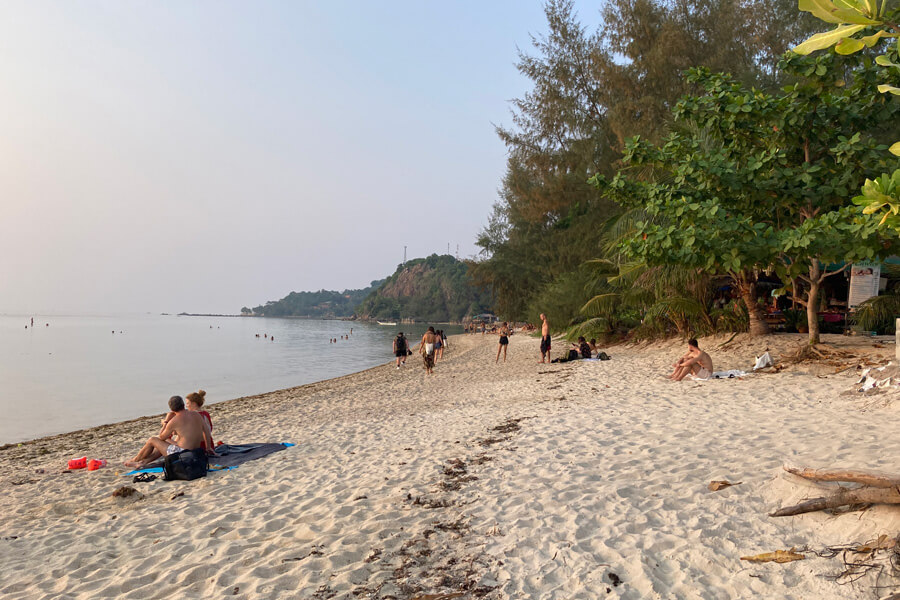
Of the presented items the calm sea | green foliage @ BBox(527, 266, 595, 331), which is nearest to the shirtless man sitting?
the calm sea

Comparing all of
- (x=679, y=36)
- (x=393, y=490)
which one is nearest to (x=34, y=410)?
(x=393, y=490)

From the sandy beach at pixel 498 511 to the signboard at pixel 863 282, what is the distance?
5.30 m

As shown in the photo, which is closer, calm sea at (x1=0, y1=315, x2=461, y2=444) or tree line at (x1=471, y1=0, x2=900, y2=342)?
tree line at (x1=471, y1=0, x2=900, y2=342)

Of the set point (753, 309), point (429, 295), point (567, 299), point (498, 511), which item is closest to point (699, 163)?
point (753, 309)

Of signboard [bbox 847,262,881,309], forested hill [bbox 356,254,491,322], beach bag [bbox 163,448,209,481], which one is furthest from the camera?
forested hill [bbox 356,254,491,322]

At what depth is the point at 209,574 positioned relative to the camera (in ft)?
12.0

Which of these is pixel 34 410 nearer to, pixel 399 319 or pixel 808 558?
pixel 808 558

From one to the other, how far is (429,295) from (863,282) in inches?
4439

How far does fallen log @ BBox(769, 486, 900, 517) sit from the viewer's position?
3.17m

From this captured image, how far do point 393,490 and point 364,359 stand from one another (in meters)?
29.1

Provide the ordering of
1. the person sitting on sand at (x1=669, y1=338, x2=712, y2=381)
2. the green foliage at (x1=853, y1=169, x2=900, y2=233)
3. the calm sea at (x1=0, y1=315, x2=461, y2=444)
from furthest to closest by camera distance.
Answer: the calm sea at (x1=0, y1=315, x2=461, y2=444) → the person sitting on sand at (x1=669, y1=338, x2=712, y2=381) → the green foliage at (x1=853, y1=169, x2=900, y2=233)

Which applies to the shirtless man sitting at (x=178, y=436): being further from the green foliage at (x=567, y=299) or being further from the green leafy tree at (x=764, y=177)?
the green foliage at (x=567, y=299)

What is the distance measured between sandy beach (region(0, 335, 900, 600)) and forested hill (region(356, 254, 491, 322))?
91.3 metres

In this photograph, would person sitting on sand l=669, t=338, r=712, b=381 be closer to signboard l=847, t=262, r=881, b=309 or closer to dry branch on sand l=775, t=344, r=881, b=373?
dry branch on sand l=775, t=344, r=881, b=373
